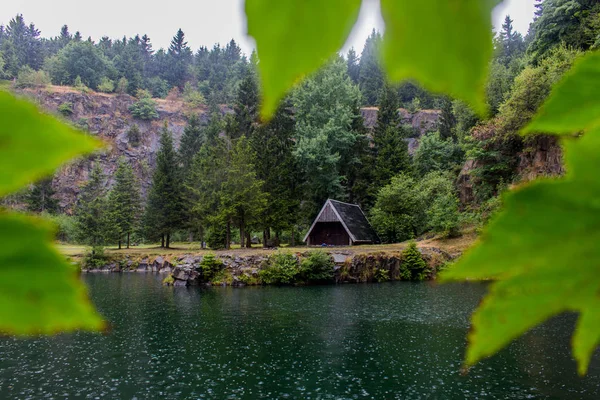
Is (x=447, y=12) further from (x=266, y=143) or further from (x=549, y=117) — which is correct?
(x=266, y=143)

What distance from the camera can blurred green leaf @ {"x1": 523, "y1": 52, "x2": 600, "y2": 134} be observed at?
0.23 metres

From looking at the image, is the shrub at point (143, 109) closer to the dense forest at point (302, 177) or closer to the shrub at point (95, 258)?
the dense forest at point (302, 177)

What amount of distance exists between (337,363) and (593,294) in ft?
30.4

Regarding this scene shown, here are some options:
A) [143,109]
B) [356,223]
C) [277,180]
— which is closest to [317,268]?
[356,223]

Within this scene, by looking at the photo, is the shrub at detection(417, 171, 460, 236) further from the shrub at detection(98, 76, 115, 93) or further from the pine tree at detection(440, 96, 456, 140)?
the shrub at detection(98, 76, 115, 93)

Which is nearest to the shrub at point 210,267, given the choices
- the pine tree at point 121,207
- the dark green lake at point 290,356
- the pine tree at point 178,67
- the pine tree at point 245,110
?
the dark green lake at point 290,356

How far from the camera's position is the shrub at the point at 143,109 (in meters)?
42.5

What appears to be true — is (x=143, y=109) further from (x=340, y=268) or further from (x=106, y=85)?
(x=340, y=268)

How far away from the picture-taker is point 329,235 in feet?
Answer: 74.8

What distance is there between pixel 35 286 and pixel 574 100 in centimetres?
30

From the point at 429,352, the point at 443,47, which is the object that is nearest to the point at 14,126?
the point at 443,47

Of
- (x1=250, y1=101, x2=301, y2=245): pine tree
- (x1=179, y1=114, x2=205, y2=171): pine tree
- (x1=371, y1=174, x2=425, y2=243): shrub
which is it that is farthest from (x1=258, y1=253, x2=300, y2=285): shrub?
(x1=179, y1=114, x2=205, y2=171): pine tree

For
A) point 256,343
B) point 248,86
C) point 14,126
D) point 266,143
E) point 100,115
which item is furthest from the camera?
point 100,115

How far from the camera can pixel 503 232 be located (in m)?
0.19
